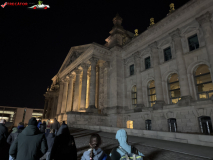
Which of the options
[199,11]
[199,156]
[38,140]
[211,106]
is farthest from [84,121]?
[199,11]

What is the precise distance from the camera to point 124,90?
937 inches

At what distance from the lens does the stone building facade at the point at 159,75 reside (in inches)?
579

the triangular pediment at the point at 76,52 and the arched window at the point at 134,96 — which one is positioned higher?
the triangular pediment at the point at 76,52

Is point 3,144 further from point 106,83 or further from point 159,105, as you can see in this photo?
point 106,83

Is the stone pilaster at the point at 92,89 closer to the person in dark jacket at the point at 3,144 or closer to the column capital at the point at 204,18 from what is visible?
the column capital at the point at 204,18

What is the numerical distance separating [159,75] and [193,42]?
17.8 feet

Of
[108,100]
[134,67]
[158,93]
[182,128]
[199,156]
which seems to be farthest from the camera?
[108,100]

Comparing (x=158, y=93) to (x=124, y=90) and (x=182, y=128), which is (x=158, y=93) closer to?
(x=182, y=128)

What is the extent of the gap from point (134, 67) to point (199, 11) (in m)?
10.9

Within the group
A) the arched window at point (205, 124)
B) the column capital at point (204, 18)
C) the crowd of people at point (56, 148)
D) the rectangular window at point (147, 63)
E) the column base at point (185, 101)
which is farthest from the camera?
the rectangular window at point (147, 63)

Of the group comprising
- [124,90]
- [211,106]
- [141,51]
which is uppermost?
[141,51]

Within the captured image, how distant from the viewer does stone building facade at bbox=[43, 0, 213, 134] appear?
14719 millimetres

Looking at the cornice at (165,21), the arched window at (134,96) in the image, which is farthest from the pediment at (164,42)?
the arched window at (134,96)

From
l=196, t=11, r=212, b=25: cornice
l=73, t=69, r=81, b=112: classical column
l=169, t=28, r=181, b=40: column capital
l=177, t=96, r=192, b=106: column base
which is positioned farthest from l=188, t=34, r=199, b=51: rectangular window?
l=73, t=69, r=81, b=112: classical column
